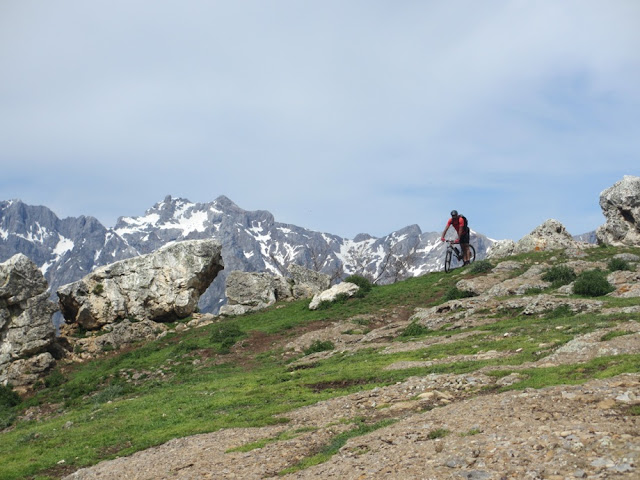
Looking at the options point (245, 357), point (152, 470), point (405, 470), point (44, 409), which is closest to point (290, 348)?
point (245, 357)

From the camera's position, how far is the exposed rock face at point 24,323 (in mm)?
38219

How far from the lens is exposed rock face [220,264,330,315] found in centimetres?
5406

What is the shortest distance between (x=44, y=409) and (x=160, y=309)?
1970 cm

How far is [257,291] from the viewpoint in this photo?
56.1m

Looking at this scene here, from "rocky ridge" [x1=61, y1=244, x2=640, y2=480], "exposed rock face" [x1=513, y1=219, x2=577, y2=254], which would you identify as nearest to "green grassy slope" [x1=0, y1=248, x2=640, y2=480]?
"rocky ridge" [x1=61, y1=244, x2=640, y2=480]

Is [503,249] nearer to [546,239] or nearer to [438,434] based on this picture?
[546,239]

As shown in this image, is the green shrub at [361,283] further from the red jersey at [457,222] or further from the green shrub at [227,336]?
the green shrub at [227,336]

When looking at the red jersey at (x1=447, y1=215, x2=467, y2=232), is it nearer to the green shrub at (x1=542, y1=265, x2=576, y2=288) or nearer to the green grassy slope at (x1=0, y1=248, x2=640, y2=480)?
the green grassy slope at (x1=0, y1=248, x2=640, y2=480)

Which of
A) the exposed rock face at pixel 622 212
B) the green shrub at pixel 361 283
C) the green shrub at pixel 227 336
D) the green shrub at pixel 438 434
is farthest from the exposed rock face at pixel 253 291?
the green shrub at pixel 438 434

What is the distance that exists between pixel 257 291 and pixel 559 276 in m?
29.7

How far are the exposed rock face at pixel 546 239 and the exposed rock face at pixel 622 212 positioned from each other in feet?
27.4

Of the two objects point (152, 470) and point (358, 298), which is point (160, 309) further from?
point (152, 470)

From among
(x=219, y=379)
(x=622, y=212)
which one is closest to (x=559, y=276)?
(x=219, y=379)

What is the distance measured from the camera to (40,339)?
40406mm
